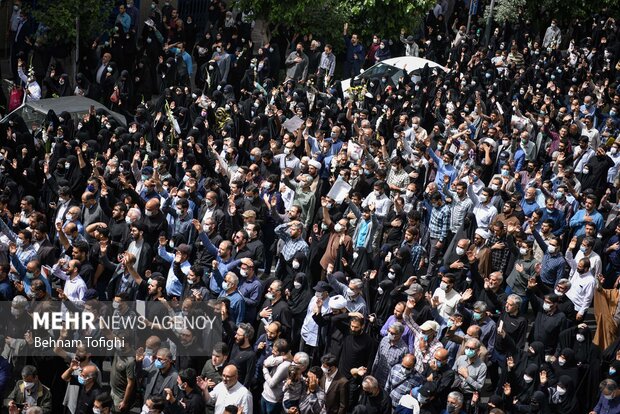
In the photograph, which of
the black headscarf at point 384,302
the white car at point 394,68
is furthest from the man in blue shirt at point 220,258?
the white car at point 394,68

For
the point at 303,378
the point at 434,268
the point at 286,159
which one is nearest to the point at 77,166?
the point at 286,159

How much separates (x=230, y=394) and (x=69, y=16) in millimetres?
12674

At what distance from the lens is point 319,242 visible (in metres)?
13.2

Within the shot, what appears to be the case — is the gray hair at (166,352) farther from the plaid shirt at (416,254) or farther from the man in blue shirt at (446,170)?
the man in blue shirt at (446,170)

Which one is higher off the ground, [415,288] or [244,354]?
[415,288]

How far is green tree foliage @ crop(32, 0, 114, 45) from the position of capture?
21.1 metres

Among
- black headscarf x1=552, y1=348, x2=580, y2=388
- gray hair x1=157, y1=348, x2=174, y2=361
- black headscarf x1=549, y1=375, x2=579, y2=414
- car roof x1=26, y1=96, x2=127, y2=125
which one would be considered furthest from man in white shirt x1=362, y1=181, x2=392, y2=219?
car roof x1=26, y1=96, x2=127, y2=125

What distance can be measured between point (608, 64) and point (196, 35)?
8.34 m

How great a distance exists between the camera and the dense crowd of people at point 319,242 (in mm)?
10500

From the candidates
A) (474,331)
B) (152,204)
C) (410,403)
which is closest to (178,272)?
(152,204)

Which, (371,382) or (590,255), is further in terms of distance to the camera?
(590,255)

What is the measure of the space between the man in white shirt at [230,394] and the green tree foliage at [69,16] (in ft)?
40.8

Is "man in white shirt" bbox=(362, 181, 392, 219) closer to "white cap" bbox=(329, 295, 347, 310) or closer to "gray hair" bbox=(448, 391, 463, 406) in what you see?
"white cap" bbox=(329, 295, 347, 310)

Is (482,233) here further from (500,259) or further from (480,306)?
(480,306)
